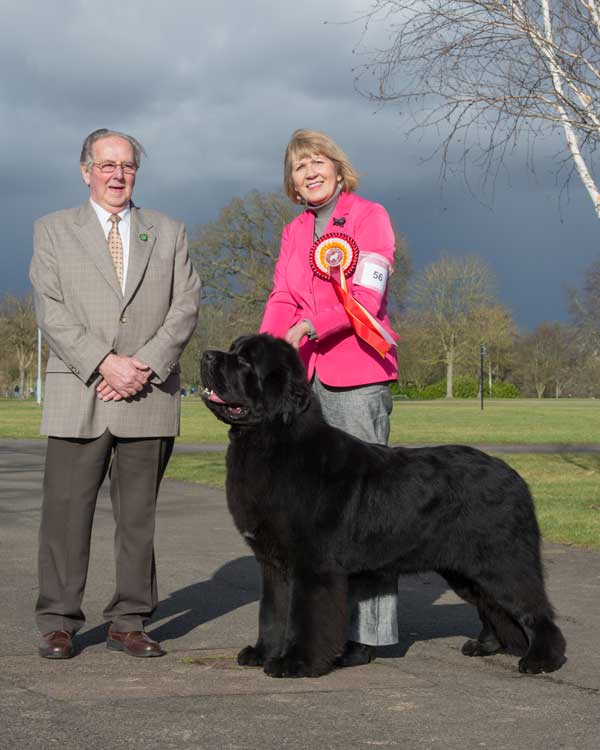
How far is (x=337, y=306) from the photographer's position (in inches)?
212

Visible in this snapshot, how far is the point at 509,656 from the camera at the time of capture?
5535mm

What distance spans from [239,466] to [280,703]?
1.05m

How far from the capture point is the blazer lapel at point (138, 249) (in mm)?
5449

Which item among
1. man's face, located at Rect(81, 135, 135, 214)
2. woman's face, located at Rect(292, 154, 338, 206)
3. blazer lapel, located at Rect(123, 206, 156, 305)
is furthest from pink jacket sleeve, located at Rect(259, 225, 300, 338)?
man's face, located at Rect(81, 135, 135, 214)

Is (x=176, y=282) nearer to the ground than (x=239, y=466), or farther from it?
farther from it

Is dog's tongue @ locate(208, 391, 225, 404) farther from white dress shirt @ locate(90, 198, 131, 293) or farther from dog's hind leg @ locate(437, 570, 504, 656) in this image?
dog's hind leg @ locate(437, 570, 504, 656)

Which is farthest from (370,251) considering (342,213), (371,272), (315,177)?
(315,177)

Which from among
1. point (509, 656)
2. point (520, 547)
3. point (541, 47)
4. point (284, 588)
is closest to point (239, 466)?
point (284, 588)

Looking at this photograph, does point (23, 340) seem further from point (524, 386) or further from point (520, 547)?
point (520, 547)

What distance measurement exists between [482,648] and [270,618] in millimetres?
1212

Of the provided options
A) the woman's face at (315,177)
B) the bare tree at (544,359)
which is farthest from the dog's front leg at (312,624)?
the bare tree at (544,359)

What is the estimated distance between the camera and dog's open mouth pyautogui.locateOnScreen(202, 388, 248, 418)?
473cm

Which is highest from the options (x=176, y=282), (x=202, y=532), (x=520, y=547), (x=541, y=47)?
(x=541, y=47)

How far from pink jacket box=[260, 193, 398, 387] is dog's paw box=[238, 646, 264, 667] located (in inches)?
54.7
